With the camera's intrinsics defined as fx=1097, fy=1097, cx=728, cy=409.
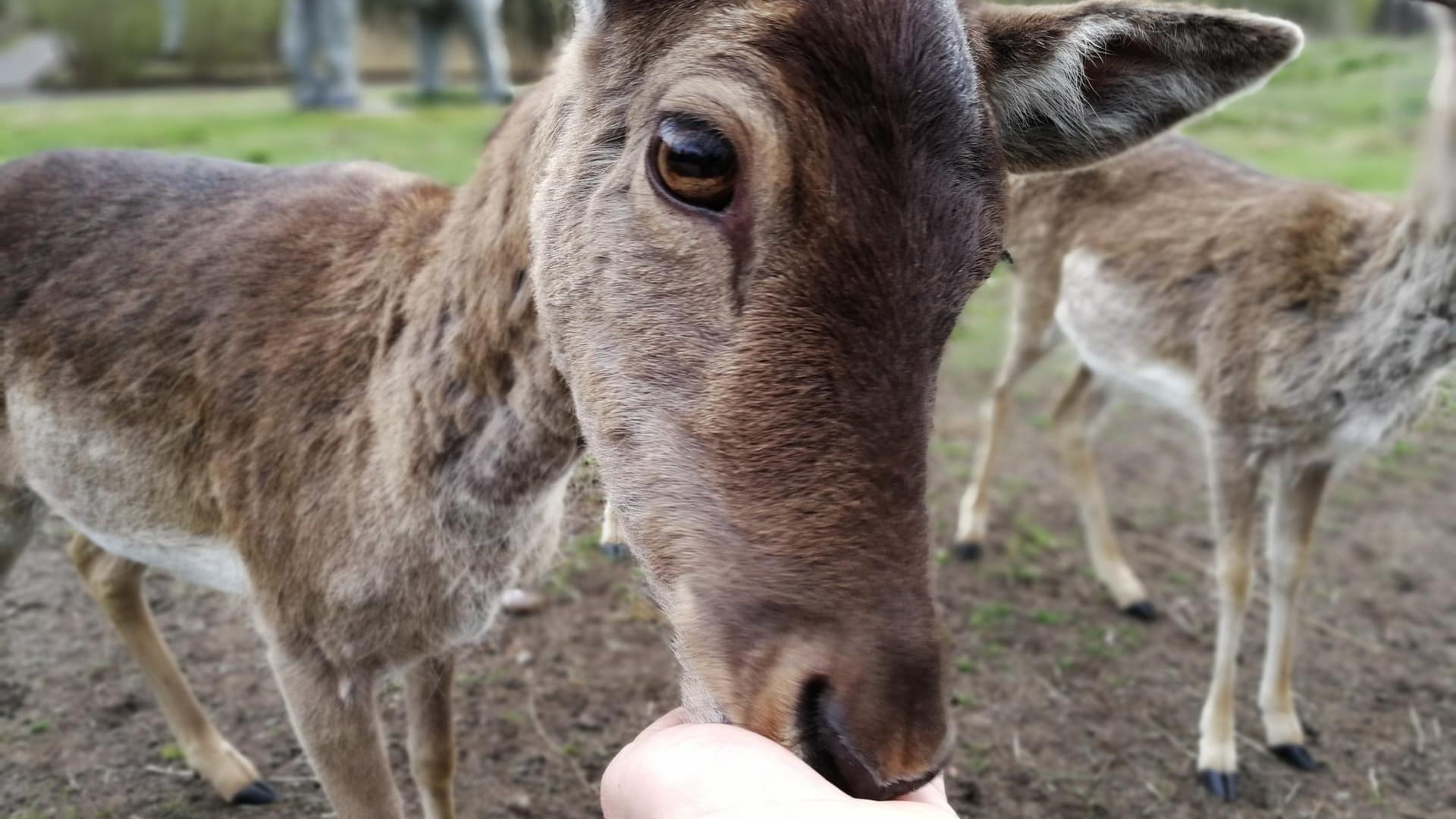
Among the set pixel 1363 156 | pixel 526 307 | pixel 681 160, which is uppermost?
pixel 681 160

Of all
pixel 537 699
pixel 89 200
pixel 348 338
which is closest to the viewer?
pixel 348 338

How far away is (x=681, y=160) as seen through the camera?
6.28ft

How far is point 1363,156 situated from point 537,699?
15.8 m

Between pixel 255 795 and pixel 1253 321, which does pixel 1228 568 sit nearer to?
pixel 1253 321

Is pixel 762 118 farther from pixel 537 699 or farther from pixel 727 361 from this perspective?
pixel 537 699

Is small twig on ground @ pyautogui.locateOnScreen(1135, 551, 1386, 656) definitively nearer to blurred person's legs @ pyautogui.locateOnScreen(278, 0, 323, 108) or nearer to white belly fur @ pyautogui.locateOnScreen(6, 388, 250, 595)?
white belly fur @ pyautogui.locateOnScreen(6, 388, 250, 595)

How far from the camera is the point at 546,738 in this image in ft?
14.3

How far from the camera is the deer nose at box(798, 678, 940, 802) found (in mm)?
1621

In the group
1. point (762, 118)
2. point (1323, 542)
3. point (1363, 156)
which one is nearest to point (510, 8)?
point (1363, 156)

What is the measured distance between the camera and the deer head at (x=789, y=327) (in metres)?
1.70

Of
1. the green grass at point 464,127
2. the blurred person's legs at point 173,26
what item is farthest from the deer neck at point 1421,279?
the blurred person's legs at point 173,26

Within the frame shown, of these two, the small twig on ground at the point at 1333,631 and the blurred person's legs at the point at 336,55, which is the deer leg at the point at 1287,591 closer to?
the small twig on ground at the point at 1333,631

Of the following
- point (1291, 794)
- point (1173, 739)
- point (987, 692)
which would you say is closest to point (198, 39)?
point (987, 692)

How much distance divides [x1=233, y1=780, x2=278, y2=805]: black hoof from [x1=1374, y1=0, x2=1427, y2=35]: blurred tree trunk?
18931 millimetres
